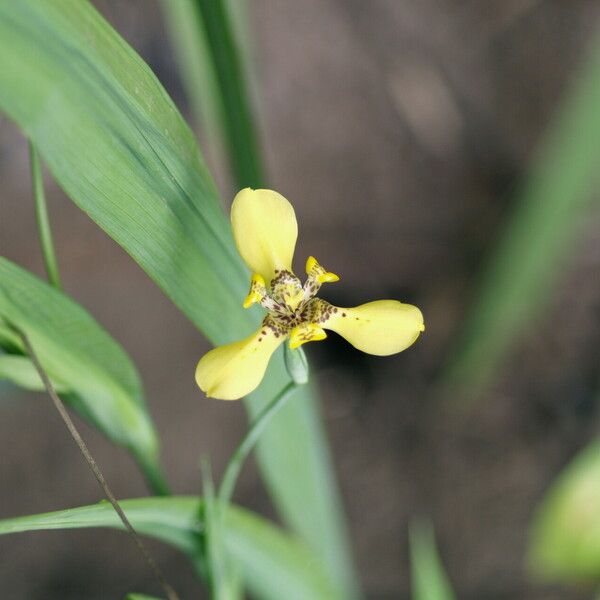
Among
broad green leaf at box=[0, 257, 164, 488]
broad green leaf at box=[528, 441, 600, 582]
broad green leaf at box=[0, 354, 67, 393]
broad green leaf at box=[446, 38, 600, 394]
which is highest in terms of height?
broad green leaf at box=[446, 38, 600, 394]

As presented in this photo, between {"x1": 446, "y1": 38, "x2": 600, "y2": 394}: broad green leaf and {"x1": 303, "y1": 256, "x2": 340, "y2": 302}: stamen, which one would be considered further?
{"x1": 446, "y1": 38, "x2": 600, "y2": 394}: broad green leaf

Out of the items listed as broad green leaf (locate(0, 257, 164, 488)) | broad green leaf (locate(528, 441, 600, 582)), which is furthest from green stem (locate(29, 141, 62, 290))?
broad green leaf (locate(528, 441, 600, 582))

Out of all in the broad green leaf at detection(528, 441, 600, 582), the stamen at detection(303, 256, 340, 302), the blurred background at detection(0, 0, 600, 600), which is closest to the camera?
the stamen at detection(303, 256, 340, 302)

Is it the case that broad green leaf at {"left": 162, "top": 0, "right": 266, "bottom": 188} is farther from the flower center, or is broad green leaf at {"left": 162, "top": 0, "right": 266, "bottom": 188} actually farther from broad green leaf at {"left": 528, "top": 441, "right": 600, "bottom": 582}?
broad green leaf at {"left": 528, "top": 441, "right": 600, "bottom": 582}

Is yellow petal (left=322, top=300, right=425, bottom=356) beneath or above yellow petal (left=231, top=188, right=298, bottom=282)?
beneath

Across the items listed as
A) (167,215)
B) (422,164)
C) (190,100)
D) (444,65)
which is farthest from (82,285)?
(167,215)

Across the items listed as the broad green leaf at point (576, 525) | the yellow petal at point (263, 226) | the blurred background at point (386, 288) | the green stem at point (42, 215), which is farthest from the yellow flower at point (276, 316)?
the blurred background at point (386, 288)

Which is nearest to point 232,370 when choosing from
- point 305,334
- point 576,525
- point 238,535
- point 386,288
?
point 305,334

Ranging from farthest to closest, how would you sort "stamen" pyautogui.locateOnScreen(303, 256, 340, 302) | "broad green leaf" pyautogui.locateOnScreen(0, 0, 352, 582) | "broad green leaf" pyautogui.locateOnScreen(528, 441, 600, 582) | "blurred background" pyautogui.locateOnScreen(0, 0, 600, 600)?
"blurred background" pyautogui.locateOnScreen(0, 0, 600, 600), "broad green leaf" pyautogui.locateOnScreen(528, 441, 600, 582), "stamen" pyautogui.locateOnScreen(303, 256, 340, 302), "broad green leaf" pyautogui.locateOnScreen(0, 0, 352, 582)
